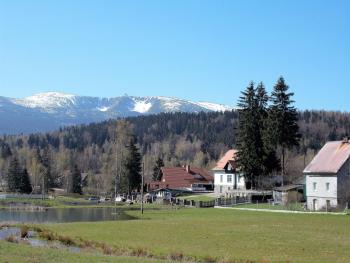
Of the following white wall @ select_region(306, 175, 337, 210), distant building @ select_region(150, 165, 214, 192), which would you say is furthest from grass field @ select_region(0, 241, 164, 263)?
distant building @ select_region(150, 165, 214, 192)

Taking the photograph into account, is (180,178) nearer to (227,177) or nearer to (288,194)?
(227,177)

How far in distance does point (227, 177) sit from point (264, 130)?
2784 centimetres

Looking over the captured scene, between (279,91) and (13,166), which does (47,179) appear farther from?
(279,91)

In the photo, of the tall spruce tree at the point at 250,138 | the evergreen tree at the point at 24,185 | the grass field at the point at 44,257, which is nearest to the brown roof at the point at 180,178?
the evergreen tree at the point at 24,185

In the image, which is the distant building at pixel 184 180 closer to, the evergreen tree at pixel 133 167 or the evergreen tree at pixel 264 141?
the evergreen tree at pixel 133 167

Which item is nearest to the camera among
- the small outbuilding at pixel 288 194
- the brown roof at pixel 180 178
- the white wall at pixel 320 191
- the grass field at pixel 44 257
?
the grass field at pixel 44 257

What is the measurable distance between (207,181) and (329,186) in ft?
225

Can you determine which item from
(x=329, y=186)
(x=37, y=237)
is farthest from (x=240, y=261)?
(x=329, y=186)

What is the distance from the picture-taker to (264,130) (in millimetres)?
84000

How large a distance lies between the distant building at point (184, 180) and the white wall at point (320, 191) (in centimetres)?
5995

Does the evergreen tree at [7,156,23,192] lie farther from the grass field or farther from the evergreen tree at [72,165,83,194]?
the grass field

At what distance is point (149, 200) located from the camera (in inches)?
4257

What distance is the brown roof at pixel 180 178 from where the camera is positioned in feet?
437

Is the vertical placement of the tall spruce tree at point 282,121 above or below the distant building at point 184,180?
above
